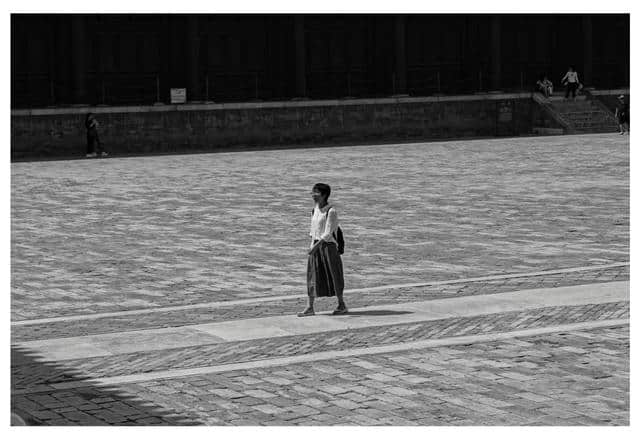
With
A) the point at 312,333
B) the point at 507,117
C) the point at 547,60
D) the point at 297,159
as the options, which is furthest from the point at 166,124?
the point at 312,333

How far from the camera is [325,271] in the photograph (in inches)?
567

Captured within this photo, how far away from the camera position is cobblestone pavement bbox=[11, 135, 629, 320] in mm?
17219

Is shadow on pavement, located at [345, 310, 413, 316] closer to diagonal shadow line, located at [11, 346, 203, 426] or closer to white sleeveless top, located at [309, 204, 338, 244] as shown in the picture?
white sleeveless top, located at [309, 204, 338, 244]

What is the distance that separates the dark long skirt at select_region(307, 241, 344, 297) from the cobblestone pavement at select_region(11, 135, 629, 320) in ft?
5.66

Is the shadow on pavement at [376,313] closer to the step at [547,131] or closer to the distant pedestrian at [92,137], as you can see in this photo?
the distant pedestrian at [92,137]

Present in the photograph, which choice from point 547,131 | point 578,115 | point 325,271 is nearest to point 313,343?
point 325,271

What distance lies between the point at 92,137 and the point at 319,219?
29291 millimetres

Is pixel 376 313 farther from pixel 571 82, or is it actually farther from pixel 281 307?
pixel 571 82

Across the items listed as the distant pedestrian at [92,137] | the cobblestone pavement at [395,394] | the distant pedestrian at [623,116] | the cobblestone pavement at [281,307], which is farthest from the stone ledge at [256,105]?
the cobblestone pavement at [395,394]

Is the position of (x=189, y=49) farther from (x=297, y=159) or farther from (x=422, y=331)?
(x=422, y=331)

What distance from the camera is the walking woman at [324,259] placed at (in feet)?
46.9

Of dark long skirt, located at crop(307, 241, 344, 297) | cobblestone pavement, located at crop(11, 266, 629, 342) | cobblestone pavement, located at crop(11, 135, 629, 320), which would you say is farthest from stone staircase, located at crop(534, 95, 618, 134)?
dark long skirt, located at crop(307, 241, 344, 297)

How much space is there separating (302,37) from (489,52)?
846 cm

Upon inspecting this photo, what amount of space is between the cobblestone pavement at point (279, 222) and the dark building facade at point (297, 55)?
788cm
